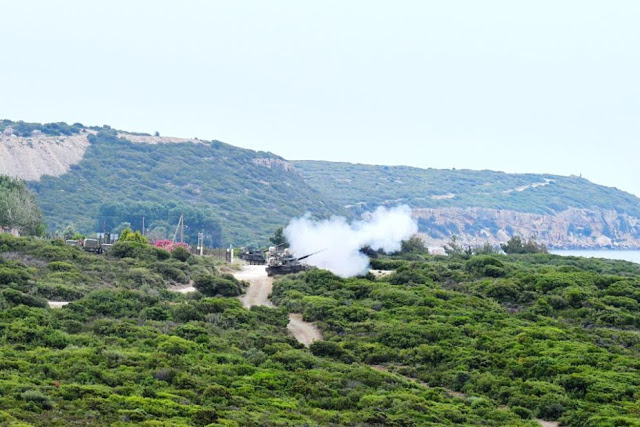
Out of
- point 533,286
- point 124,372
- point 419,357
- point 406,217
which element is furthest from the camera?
point 406,217

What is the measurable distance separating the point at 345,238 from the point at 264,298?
11.3 m

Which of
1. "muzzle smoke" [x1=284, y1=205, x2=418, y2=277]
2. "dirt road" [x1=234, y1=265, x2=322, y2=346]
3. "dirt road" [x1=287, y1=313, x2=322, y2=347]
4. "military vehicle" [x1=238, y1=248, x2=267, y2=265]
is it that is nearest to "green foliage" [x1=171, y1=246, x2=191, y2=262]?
"dirt road" [x1=234, y1=265, x2=322, y2=346]

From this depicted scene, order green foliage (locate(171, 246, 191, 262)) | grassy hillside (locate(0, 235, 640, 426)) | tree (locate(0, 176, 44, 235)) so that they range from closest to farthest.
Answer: grassy hillside (locate(0, 235, 640, 426)), green foliage (locate(171, 246, 191, 262)), tree (locate(0, 176, 44, 235))

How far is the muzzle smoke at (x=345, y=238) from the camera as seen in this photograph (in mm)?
79625

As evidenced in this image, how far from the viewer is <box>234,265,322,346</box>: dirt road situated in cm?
5925

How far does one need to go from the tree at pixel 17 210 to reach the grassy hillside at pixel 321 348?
21665 mm

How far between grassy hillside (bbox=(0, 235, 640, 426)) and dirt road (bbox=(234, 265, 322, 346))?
2.60 ft

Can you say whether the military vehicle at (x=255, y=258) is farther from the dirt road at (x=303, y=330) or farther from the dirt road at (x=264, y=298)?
the dirt road at (x=303, y=330)

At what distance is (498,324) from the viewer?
59.7m

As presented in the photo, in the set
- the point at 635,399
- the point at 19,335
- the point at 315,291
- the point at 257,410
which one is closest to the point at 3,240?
the point at 315,291

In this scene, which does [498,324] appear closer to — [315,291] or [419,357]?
[419,357]

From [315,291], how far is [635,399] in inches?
1128

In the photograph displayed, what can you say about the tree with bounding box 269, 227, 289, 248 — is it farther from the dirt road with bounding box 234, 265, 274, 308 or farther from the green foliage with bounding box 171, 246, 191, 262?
the green foliage with bounding box 171, 246, 191, 262

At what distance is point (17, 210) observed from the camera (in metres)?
98.6
